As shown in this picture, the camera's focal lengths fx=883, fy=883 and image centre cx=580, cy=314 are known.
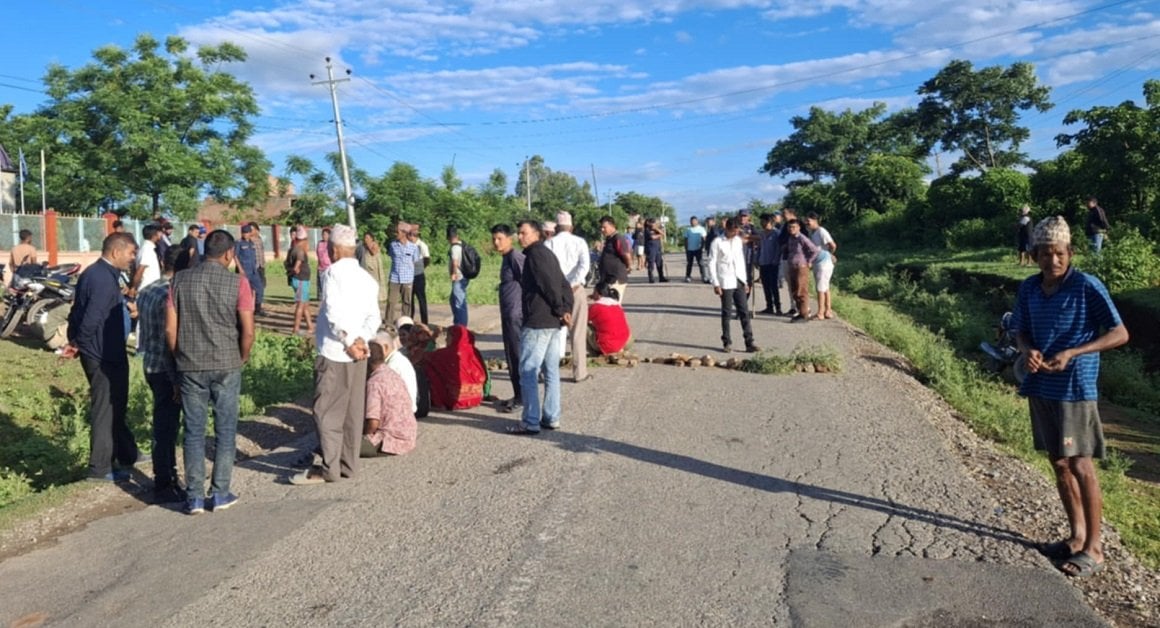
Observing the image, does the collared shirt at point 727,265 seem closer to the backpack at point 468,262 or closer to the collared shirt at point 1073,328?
the backpack at point 468,262

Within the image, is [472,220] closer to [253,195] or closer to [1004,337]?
[253,195]

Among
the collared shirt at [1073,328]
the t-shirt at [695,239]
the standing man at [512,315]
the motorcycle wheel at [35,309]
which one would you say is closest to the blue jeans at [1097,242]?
the t-shirt at [695,239]

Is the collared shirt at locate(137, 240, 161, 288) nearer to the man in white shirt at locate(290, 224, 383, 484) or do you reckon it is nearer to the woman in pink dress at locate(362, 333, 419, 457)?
the woman in pink dress at locate(362, 333, 419, 457)

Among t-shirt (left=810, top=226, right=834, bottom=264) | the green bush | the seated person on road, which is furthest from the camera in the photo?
the green bush

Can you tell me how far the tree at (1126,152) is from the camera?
23.9 m

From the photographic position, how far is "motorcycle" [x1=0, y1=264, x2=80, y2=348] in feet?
39.5

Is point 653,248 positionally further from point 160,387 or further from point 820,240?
point 160,387

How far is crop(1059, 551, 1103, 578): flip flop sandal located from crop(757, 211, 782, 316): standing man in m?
10.9

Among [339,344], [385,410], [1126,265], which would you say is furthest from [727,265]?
[1126,265]

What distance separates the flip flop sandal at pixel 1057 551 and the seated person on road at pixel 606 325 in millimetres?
6672

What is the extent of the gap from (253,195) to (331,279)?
4114 cm

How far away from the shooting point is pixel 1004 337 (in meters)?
5.61

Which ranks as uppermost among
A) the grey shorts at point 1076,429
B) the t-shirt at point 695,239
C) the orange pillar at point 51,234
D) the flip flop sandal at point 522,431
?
the orange pillar at point 51,234

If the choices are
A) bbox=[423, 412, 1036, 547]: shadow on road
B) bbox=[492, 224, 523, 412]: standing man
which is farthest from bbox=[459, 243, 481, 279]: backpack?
bbox=[423, 412, 1036, 547]: shadow on road
